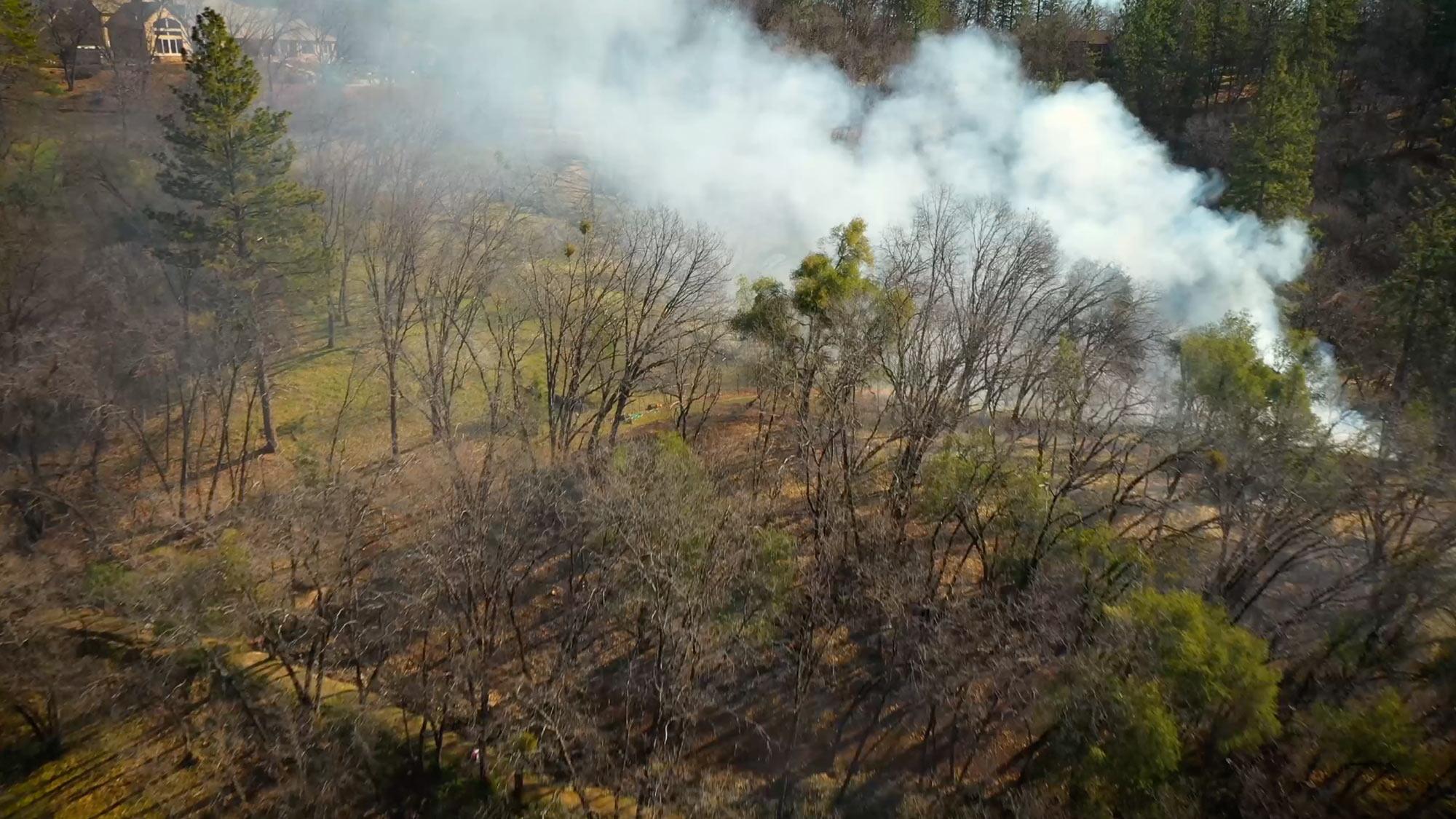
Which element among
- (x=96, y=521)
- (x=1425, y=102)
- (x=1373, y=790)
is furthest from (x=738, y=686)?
(x=1425, y=102)

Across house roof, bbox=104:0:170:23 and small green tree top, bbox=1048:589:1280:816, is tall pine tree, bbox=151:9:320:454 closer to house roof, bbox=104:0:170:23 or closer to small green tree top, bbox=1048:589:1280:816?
small green tree top, bbox=1048:589:1280:816

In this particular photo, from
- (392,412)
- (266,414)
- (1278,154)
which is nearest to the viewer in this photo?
(392,412)

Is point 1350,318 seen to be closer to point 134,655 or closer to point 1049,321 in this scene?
point 1049,321

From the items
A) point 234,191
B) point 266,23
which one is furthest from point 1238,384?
point 266,23

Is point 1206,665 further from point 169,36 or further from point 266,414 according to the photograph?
point 169,36

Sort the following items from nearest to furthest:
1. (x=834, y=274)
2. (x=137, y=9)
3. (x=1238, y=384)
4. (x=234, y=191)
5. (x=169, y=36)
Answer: (x=1238, y=384) < (x=834, y=274) < (x=234, y=191) < (x=137, y=9) < (x=169, y=36)

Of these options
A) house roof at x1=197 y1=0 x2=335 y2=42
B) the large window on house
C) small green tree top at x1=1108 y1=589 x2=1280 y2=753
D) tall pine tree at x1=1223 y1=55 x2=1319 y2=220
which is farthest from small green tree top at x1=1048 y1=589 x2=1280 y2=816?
the large window on house

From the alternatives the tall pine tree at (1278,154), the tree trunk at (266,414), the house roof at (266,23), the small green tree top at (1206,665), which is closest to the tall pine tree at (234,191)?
the tree trunk at (266,414)
